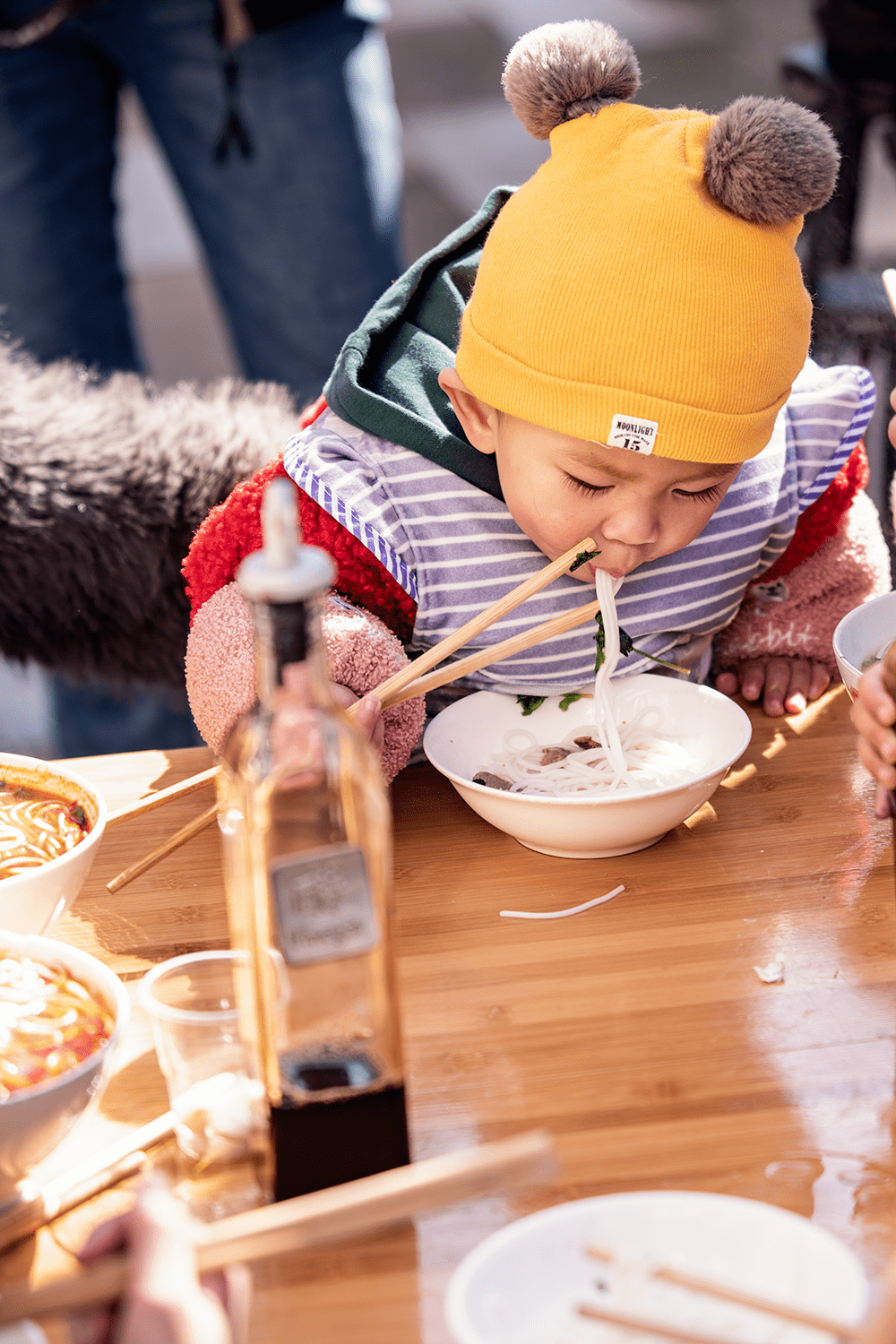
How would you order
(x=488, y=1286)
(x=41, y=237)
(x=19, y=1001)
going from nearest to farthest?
1. (x=488, y=1286)
2. (x=19, y=1001)
3. (x=41, y=237)

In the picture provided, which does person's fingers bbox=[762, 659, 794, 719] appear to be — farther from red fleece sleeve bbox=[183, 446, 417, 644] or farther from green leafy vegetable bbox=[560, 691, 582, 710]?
red fleece sleeve bbox=[183, 446, 417, 644]

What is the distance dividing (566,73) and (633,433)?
32 cm

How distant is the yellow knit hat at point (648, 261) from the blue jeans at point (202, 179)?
107cm

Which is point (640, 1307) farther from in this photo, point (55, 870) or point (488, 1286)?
point (55, 870)

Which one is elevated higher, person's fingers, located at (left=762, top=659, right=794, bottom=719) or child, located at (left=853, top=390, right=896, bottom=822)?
child, located at (left=853, top=390, right=896, bottom=822)

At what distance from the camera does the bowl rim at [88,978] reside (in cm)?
71

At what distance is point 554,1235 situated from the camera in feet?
2.18

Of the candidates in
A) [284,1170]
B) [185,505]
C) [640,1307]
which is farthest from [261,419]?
[640,1307]

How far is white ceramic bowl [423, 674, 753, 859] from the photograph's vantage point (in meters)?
1.05

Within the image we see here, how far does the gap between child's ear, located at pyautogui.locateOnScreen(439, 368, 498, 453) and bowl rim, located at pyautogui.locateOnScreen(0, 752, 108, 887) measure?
0.52 m

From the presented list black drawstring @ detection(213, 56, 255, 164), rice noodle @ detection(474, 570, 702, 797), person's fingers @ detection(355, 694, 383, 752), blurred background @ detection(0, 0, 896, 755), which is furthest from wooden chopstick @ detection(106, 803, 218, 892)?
blurred background @ detection(0, 0, 896, 755)

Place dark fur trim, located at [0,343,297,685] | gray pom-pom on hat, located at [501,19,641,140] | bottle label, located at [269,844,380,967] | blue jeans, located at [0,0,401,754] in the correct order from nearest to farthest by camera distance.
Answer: bottle label, located at [269,844,380,967] < gray pom-pom on hat, located at [501,19,641,140] < dark fur trim, located at [0,343,297,685] < blue jeans, located at [0,0,401,754]

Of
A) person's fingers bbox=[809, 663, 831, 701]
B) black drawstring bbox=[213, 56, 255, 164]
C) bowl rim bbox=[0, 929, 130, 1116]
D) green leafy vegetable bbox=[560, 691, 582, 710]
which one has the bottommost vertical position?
person's fingers bbox=[809, 663, 831, 701]

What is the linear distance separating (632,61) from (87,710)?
1620 mm
